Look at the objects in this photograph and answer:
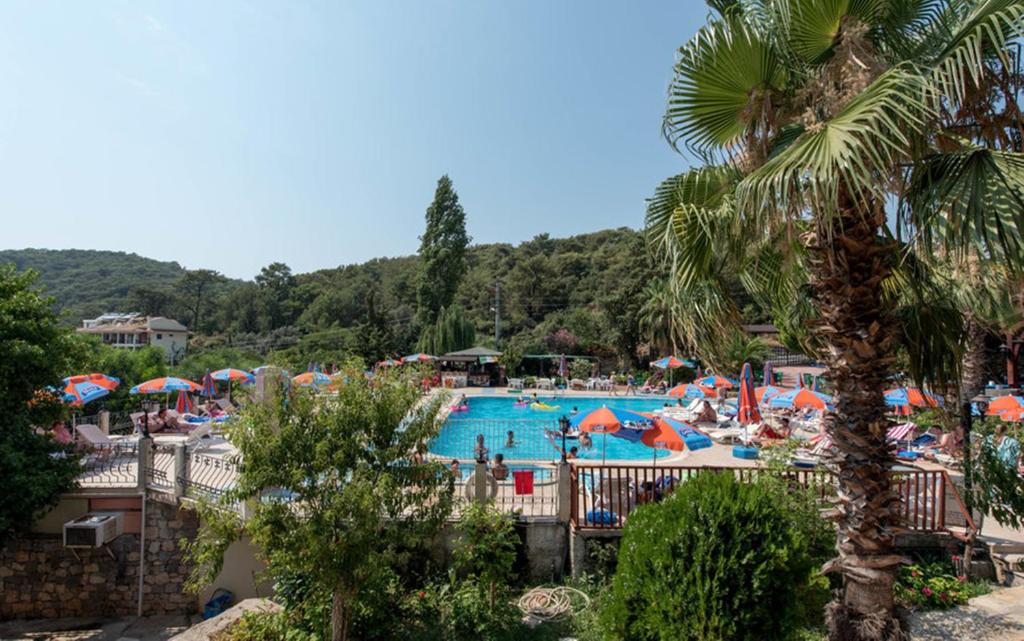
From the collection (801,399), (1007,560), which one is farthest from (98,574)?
(801,399)

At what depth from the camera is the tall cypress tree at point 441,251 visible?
44.8 metres

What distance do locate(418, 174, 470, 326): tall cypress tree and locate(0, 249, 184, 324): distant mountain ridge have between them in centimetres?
5967

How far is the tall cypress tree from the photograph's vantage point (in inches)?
1764

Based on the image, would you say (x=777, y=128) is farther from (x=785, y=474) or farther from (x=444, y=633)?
(x=444, y=633)

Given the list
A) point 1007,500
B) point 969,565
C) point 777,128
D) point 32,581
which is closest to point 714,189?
point 777,128

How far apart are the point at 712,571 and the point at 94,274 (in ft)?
439

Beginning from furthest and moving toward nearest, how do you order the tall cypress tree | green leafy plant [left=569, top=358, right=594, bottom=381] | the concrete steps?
the tall cypress tree
green leafy plant [left=569, top=358, right=594, bottom=381]
the concrete steps

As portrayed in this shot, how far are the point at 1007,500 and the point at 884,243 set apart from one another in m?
3.46

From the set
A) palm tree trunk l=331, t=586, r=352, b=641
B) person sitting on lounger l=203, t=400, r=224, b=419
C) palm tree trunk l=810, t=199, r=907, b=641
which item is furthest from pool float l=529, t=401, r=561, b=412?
palm tree trunk l=810, t=199, r=907, b=641

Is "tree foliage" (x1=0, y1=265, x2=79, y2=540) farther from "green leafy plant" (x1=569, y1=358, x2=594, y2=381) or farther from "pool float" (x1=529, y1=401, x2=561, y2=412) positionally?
"green leafy plant" (x1=569, y1=358, x2=594, y2=381)

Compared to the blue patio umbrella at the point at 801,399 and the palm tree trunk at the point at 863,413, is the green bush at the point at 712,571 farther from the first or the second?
the blue patio umbrella at the point at 801,399

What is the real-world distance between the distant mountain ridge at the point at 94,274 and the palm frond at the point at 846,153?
95.2 m

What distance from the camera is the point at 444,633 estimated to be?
6660 mm

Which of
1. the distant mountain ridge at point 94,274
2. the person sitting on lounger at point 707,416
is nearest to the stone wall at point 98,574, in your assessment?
the person sitting on lounger at point 707,416
